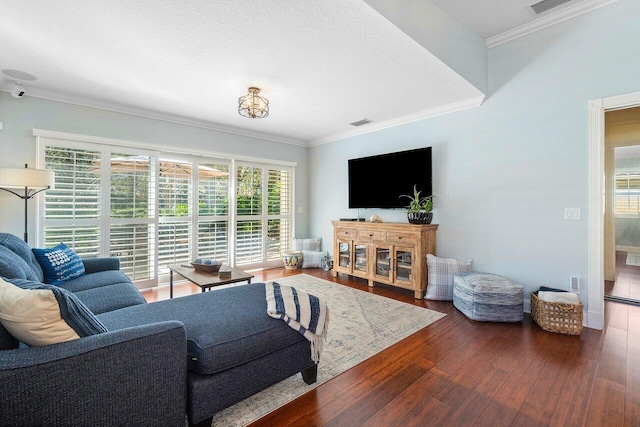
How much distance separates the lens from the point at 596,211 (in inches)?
108

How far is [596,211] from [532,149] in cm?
85

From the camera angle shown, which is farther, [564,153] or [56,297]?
[564,153]

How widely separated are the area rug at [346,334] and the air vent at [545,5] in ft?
10.6

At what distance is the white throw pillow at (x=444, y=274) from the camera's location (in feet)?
11.6

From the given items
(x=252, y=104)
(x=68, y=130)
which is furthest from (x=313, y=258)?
(x=68, y=130)

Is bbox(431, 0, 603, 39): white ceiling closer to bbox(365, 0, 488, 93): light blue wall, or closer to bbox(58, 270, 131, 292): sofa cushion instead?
bbox(365, 0, 488, 93): light blue wall

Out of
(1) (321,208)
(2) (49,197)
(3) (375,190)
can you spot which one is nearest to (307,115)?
(3) (375,190)

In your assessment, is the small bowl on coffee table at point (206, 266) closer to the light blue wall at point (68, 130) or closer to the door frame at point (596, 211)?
the light blue wall at point (68, 130)

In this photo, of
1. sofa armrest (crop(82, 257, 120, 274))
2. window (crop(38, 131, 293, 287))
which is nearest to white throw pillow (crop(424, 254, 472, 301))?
window (crop(38, 131, 293, 287))

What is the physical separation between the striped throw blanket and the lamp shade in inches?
107

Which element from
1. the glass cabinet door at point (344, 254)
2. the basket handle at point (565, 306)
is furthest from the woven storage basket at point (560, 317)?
the glass cabinet door at point (344, 254)

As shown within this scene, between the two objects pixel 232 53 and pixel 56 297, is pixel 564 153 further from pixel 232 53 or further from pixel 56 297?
pixel 56 297

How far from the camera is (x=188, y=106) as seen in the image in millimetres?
3863

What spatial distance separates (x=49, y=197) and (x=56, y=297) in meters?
3.07
